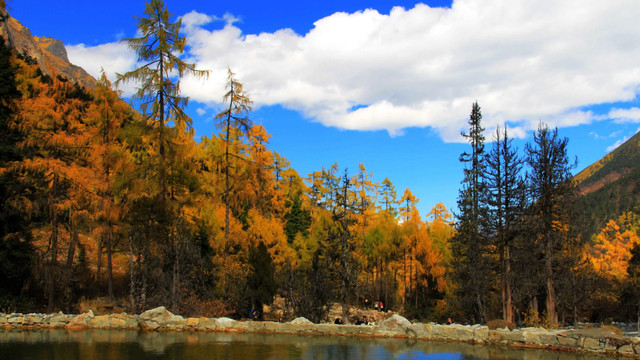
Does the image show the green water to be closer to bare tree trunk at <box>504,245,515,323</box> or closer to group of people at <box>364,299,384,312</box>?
bare tree trunk at <box>504,245,515,323</box>

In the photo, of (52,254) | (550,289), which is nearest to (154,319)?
(52,254)

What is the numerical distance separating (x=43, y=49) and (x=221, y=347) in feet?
519

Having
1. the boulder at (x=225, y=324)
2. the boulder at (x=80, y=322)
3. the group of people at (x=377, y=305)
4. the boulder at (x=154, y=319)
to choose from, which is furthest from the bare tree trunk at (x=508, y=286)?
the boulder at (x=80, y=322)

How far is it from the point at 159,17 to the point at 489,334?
1977cm

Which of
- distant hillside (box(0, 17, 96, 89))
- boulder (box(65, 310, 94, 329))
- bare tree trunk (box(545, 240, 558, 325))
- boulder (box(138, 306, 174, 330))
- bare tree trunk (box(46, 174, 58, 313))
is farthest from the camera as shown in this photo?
distant hillside (box(0, 17, 96, 89))

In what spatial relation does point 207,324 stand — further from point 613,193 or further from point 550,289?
point 613,193

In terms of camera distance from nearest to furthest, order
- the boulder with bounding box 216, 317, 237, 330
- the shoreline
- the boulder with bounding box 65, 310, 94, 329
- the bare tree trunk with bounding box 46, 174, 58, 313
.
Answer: the shoreline < the boulder with bounding box 65, 310, 94, 329 < the boulder with bounding box 216, 317, 237, 330 < the bare tree trunk with bounding box 46, 174, 58, 313

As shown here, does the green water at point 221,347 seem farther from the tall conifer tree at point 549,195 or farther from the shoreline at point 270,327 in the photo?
the tall conifer tree at point 549,195

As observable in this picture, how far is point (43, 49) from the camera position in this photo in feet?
458

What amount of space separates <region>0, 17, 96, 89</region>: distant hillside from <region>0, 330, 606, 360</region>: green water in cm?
4105

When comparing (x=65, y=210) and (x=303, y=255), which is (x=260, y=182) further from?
(x=65, y=210)

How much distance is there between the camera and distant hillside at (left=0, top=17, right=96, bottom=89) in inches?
2783

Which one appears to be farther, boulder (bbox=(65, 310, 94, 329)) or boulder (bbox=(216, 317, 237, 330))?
boulder (bbox=(216, 317, 237, 330))

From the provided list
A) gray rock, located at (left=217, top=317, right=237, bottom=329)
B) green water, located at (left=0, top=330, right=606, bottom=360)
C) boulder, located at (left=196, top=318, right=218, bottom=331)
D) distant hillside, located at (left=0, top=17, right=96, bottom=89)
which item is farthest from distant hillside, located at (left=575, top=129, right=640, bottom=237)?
distant hillside, located at (left=0, top=17, right=96, bottom=89)
